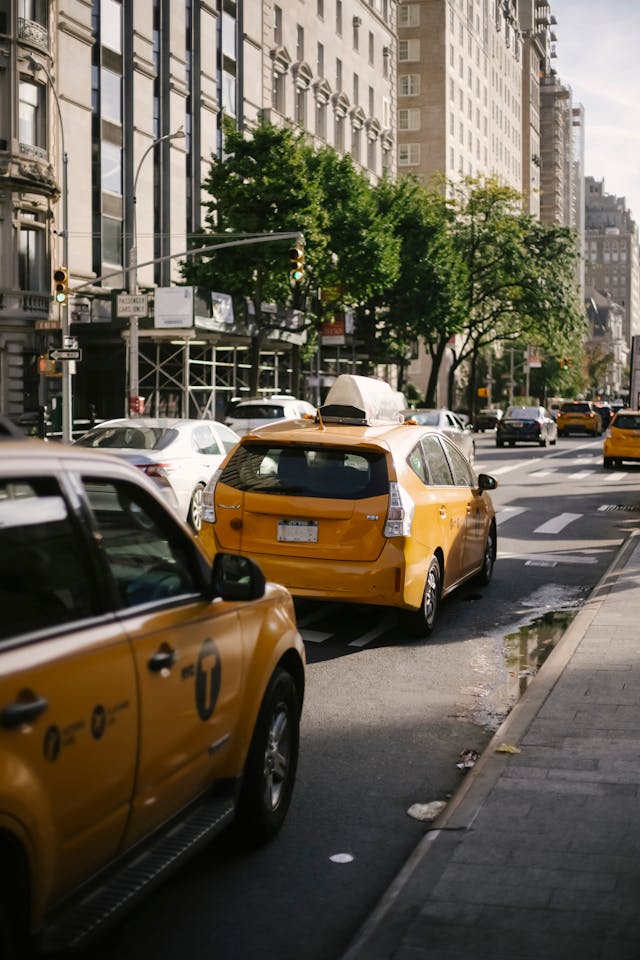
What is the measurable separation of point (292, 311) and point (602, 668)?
39599 millimetres

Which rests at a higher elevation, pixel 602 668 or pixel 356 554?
pixel 356 554

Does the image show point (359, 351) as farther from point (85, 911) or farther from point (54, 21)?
point (85, 911)

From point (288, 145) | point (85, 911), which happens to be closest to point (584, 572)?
point (85, 911)

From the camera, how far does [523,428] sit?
155 ft

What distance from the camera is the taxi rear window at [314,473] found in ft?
30.1

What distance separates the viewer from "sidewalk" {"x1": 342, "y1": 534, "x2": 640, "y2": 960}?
3.96m

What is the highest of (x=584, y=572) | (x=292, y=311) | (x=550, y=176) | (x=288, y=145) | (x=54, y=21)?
(x=550, y=176)

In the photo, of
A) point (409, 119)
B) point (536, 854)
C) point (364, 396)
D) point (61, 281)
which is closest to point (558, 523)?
point (364, 396)

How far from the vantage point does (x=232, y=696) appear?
451 cm

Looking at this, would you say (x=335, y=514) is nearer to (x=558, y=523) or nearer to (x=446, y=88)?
(x=558, y=523)

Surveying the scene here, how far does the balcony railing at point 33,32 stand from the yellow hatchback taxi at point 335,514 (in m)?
33.8

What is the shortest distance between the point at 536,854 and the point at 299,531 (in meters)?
4.69

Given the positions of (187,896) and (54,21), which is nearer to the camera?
(187,896)

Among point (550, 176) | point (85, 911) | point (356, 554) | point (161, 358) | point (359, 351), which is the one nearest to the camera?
point (85, 911)
